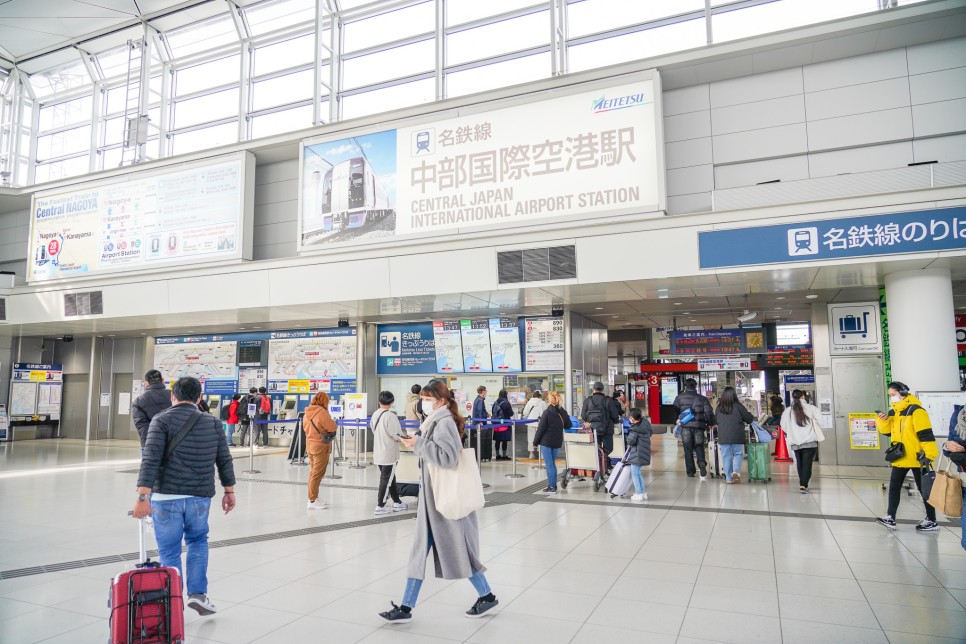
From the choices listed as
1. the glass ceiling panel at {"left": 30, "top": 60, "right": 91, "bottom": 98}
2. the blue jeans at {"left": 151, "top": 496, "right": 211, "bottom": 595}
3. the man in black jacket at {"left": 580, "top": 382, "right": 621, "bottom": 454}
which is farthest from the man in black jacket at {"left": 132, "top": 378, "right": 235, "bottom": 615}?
the glass ceiling panel at {"left": 30, "top": 60, "right": 91, "bottom": 98}

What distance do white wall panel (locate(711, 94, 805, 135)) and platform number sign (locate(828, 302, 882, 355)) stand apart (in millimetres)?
3988

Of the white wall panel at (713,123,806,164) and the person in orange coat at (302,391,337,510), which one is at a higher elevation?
the white wall panel at (713,123,806,164)

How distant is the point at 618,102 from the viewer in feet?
30.9

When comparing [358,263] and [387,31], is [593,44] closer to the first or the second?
[387,31]

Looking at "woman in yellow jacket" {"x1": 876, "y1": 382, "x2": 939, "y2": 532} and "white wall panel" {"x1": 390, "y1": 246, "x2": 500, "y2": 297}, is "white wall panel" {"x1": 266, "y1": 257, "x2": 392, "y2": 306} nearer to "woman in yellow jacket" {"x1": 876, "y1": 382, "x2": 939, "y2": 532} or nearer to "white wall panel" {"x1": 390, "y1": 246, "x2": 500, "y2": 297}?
"white wall panel" {"x1": 390, "y1": 246, "x2": 500, "y2": 297}

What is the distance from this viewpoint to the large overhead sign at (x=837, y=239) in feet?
24.3

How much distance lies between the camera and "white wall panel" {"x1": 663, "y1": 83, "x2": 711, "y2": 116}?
31.8 feet

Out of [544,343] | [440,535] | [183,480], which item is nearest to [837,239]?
[544,343]

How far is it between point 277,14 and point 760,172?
1166 cm

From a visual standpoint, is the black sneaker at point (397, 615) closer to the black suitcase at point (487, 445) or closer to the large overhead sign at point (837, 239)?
the large overhead sign at point (837, 239)

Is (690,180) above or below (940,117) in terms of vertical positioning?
below

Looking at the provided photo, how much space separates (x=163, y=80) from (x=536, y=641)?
56.1 feet

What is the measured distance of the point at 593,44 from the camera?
11.4m

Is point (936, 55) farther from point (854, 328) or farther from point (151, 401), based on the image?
point (151, 401)
